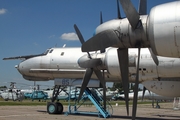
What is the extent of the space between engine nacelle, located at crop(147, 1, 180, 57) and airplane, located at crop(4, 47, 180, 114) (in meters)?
6.31

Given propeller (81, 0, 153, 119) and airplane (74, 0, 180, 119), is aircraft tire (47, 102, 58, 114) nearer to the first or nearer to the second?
airplane (74, 0, 180, 119)

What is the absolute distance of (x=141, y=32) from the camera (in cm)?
703

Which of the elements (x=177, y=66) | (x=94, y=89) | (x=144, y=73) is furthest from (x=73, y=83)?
(x=177, y=66)

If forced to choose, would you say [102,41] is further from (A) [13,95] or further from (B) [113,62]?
(A) [13,95]

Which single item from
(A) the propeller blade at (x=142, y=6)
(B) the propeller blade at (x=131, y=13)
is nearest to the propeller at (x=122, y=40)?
(B) the propeller blade at (x=131, y=13)

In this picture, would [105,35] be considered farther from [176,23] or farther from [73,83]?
[73,83]

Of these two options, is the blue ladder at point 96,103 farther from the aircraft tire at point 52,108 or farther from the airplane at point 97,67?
the aircraft tire at point 52,108

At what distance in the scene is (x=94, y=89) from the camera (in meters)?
20.5

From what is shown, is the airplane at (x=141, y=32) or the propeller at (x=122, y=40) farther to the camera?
the propeller at (x=122, y=40)

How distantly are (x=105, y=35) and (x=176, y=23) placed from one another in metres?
2.07

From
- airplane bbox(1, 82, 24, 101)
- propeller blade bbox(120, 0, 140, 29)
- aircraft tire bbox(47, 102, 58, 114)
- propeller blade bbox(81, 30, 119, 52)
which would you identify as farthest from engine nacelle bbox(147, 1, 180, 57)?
airplane bbox(1, 82, 24, 101)

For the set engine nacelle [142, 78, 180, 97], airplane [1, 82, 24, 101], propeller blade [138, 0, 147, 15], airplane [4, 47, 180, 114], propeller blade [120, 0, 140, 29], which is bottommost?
airplane [1, 82, 24, 101]

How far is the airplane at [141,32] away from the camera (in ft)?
19.9

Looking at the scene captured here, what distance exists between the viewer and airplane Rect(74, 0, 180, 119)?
19.9 feet
